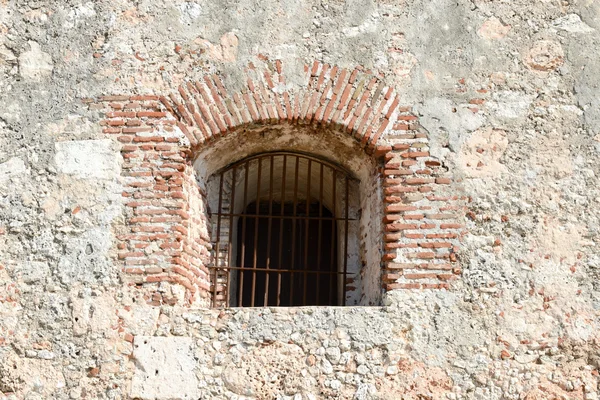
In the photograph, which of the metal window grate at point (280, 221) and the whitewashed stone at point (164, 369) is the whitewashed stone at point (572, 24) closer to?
the metal window grate at point (280, 221)

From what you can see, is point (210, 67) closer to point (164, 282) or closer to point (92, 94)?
point (92, 94)

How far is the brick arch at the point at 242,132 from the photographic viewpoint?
4.70 meters

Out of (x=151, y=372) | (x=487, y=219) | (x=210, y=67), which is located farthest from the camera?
(x=210, y=67)

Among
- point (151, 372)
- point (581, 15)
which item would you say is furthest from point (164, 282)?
point (581, 15)

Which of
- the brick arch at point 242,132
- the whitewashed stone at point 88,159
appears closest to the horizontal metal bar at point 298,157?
the brick arch at point 242,132

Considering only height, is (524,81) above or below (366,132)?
above

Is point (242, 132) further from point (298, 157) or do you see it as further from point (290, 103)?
point (298, 157)

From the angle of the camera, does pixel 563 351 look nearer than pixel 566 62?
Yes

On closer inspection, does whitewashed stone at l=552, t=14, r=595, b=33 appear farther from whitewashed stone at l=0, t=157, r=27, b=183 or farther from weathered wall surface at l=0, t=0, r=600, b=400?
whitewashed stone at l=0, t=157, r=27, b=183

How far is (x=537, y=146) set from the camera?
4918 mm

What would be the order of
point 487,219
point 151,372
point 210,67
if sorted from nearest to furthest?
point 151,372
point 487,219
point 210,67

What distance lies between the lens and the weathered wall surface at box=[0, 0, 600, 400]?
177 inches

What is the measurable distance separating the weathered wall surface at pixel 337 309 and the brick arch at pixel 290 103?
10 centimetres

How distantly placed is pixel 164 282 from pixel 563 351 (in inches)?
101
